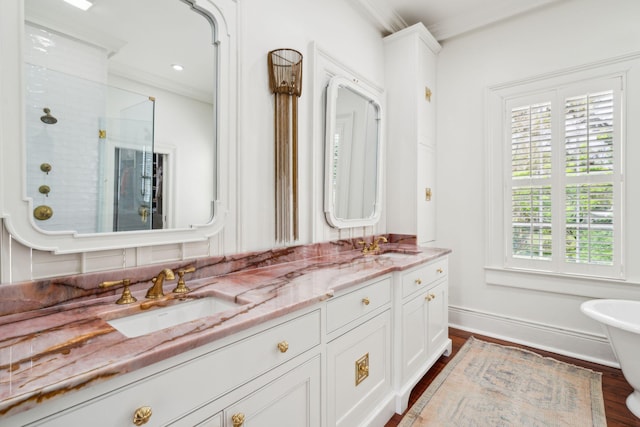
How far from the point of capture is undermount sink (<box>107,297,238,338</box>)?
1.06 meters

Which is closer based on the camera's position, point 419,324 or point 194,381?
point 194,381

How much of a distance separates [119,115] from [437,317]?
2277 mm

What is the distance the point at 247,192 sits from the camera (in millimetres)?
1687

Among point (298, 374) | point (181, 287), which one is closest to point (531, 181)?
point (298, 374)

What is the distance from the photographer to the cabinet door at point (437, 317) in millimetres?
2209

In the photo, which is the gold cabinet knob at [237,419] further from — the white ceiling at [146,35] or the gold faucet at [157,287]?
the white ceiling at [146,35]

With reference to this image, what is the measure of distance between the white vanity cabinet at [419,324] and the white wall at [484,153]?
27.8 inches

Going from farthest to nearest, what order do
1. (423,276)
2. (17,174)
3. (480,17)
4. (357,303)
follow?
(480,17)
(423,276)
(357,303)
(17,174)

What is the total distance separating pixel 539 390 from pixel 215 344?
215 centimetres

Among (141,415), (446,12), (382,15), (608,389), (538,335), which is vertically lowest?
(608,389)

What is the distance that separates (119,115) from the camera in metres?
1.20

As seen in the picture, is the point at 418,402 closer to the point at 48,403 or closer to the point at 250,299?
the point at 250,299

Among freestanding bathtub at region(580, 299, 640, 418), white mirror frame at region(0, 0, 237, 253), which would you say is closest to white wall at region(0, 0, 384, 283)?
white mirror frame at region(0, 0, 237, 253)

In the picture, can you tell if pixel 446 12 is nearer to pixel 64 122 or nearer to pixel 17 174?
pixel 64 122
